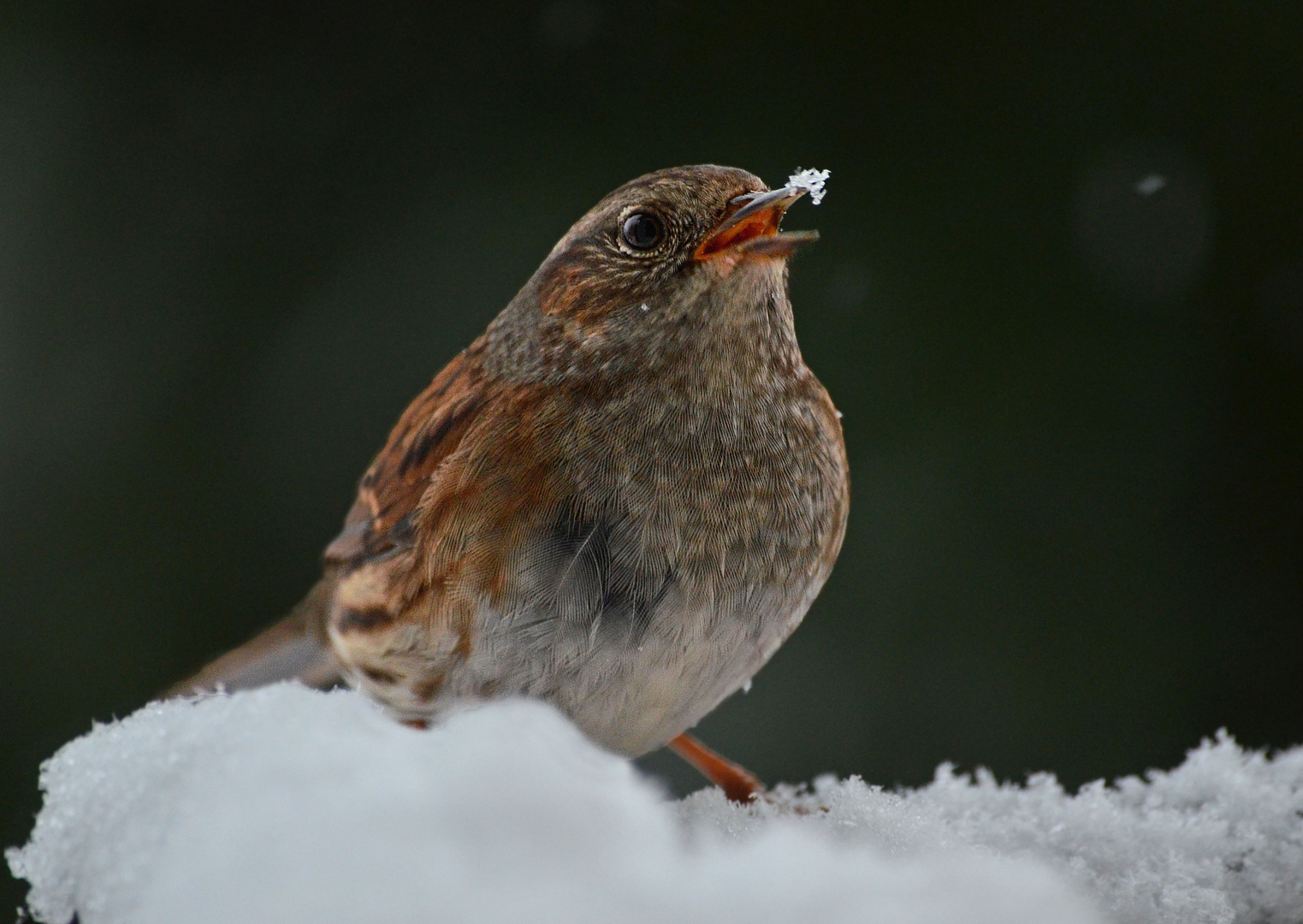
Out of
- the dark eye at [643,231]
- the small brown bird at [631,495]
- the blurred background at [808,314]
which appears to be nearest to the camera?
the small brown bird at [631,495]

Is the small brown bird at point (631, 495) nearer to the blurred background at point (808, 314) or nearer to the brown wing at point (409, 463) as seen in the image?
the brown wing at point (409, 463)

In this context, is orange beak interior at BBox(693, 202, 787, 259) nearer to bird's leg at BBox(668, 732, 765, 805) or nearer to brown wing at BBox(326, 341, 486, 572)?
brown wing at BBox(326, 341, 486, 572)

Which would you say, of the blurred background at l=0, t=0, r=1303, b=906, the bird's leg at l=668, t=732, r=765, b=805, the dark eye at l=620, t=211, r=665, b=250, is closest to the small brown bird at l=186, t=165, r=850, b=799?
the dark eye at l=620, t=211, r=665, b=250

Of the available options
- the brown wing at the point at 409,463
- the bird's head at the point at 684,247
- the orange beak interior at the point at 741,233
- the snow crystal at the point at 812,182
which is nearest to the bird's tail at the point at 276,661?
the brown wing at the point at 409,463

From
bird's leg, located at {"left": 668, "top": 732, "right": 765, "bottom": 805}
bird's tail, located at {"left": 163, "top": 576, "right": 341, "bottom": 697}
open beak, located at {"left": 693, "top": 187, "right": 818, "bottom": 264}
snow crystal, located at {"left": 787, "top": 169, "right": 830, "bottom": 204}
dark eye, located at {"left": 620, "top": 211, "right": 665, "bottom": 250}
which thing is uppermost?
snow crystal, located at {"left": 787, "top": 169, "right": 830, "bottom": 204}

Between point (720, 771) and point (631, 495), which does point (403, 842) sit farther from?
point (720, 771)
